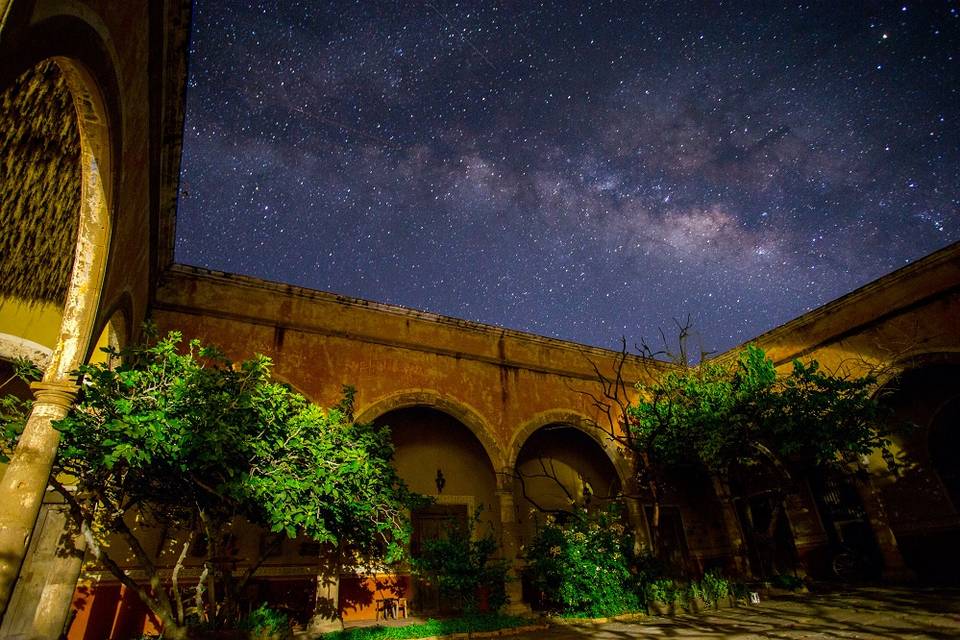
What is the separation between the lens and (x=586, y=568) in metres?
8.41

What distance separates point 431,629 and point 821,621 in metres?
5.35

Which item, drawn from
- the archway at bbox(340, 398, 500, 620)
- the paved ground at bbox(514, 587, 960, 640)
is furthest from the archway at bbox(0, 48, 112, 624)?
the paved ground at bbox(514, 587, 960, 640)

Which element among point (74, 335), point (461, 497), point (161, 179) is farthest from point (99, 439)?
point (461, 497)

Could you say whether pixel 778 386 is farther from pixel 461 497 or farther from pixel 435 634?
pixel 435 634

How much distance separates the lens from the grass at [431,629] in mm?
6750

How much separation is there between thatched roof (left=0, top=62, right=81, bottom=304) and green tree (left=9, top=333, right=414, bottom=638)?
157cm

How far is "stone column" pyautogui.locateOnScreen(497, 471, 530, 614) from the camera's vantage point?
9133 mm

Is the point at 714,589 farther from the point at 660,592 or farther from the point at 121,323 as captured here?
the point at 121,323

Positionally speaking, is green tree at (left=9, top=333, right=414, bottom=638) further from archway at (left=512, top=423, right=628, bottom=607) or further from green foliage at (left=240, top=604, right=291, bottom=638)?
archway at (left=512, top=423, right=628, bottom=607)

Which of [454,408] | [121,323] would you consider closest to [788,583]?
[454,408]

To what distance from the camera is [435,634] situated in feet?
23.1

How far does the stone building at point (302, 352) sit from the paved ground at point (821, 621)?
2.50 meters

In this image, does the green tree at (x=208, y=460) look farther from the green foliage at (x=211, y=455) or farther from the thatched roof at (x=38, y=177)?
the thatched roof at (x=38, y=177)

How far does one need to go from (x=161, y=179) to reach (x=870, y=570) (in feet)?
51.1
